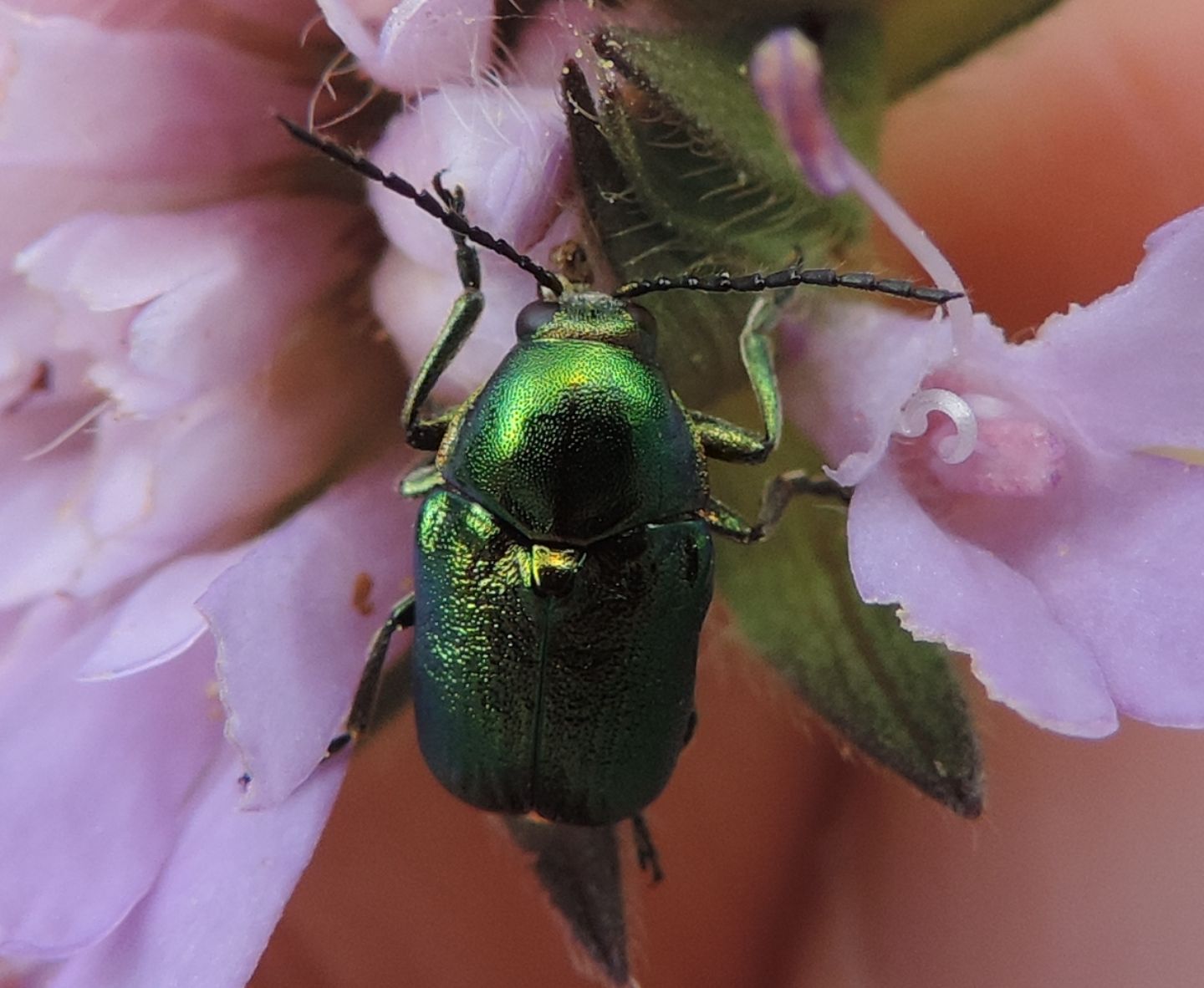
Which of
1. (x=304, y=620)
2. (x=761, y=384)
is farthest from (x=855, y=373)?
(x=304, y=620)

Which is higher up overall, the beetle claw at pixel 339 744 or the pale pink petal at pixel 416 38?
the pale pink petal at pixel 416 38

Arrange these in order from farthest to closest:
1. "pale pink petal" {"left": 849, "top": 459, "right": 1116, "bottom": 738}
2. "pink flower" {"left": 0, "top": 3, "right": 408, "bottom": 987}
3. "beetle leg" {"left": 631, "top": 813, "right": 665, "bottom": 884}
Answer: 1. "beetle leg" {"left": 631, "top": 813, "right": 665, "bottom": 884}
2. "pink flower" {"left": 0, "top": 3, "right": 408, "bottom": 987}
3. "pale pink petal" {"left": 849, "top": 459, "right": 1116, "bottom": 738}

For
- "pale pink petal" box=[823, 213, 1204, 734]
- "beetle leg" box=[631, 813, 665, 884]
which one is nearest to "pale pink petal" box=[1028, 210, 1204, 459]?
"pale pink petal" box=[823, 213, 1204, 734]

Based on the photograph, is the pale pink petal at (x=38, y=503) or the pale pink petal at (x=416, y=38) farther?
the pale pink petal at (x=38, y=503)

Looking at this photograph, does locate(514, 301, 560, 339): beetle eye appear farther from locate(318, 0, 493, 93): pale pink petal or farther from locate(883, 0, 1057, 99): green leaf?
locate(883, 0, 1057, 99): green leaf

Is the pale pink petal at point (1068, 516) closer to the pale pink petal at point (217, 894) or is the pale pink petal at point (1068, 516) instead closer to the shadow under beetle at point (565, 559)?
the shadow under beetle at point (565, 559)

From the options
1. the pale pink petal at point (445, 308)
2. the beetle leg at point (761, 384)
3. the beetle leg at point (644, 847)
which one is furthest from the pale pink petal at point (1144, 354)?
the beetle leg at point (644, 847)

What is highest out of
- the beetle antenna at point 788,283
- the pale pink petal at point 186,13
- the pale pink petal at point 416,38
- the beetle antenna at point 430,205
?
the pale pink petal at point 186,13
